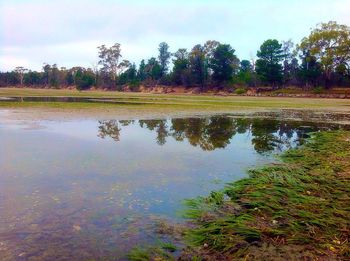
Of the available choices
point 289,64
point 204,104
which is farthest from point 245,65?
point 204,104

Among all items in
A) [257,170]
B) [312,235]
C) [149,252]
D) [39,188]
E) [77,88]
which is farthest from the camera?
[77,88]

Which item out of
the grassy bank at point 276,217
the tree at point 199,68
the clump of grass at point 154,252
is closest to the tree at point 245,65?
the tree at point 199,68

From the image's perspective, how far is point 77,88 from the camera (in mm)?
113625

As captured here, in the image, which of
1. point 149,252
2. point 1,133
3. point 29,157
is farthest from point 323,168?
point 1,133

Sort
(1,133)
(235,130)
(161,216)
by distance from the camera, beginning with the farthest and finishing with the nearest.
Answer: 1. (235,130)
2. (1,133)
3. (161,216)

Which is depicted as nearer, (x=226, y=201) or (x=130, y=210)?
(x=130, y=210)

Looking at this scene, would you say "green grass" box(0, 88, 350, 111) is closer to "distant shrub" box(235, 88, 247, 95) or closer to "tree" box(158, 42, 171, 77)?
"distant shrub" box(235, 88, 247, 95)

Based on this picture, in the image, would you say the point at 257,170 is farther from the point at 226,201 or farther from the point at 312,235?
the point at 312,235

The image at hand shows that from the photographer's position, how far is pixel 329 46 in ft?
242

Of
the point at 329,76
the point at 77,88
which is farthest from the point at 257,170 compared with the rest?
the point at 77,88

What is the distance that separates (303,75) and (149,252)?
7901 centimetres

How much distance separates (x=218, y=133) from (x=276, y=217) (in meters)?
12.5

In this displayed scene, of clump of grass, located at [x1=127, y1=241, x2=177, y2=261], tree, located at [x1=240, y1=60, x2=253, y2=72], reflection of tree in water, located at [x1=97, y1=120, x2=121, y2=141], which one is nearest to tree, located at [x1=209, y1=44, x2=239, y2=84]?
tree, located at [x1=240, y1=60, x2=253, y2=72]

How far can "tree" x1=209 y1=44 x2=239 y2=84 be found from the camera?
3435 inches
